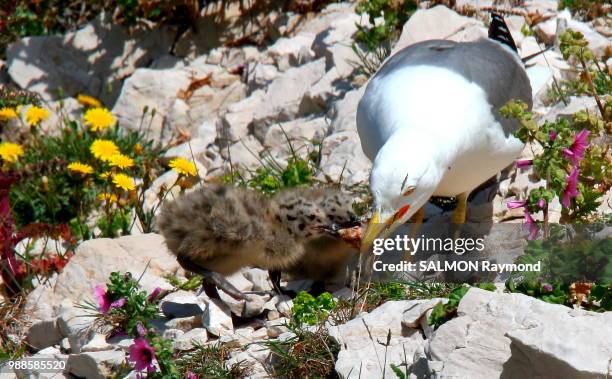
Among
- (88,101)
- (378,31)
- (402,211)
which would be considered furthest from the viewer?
(88,101)

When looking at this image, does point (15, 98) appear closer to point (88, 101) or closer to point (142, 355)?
point (88, 101)

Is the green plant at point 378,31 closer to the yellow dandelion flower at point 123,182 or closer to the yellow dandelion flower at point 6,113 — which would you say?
the yellow dandelion flower at point 123,182

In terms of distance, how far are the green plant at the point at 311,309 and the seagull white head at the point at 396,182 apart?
1.18 feet

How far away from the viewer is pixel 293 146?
849 centimetres

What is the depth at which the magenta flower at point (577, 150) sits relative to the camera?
541 cm

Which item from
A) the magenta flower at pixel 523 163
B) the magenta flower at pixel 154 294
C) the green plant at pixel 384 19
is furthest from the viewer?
the green plant at pixel 384 19

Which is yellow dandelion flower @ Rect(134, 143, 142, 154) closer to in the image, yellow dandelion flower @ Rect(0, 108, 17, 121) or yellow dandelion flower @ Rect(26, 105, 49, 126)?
yellow dandelion flower @ Rect(26, 105, 49, 126)

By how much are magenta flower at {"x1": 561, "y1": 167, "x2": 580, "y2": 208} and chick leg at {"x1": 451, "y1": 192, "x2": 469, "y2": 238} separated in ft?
4.66

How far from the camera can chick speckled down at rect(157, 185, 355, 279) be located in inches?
246

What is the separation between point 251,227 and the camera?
630 centimetres

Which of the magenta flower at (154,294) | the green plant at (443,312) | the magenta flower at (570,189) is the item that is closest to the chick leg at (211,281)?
the magenta flower at (154,294)

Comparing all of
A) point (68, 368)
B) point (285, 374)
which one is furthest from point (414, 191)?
point (68, 368)

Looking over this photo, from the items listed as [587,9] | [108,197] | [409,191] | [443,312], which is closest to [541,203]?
[409,191]

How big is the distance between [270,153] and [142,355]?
3524mm
